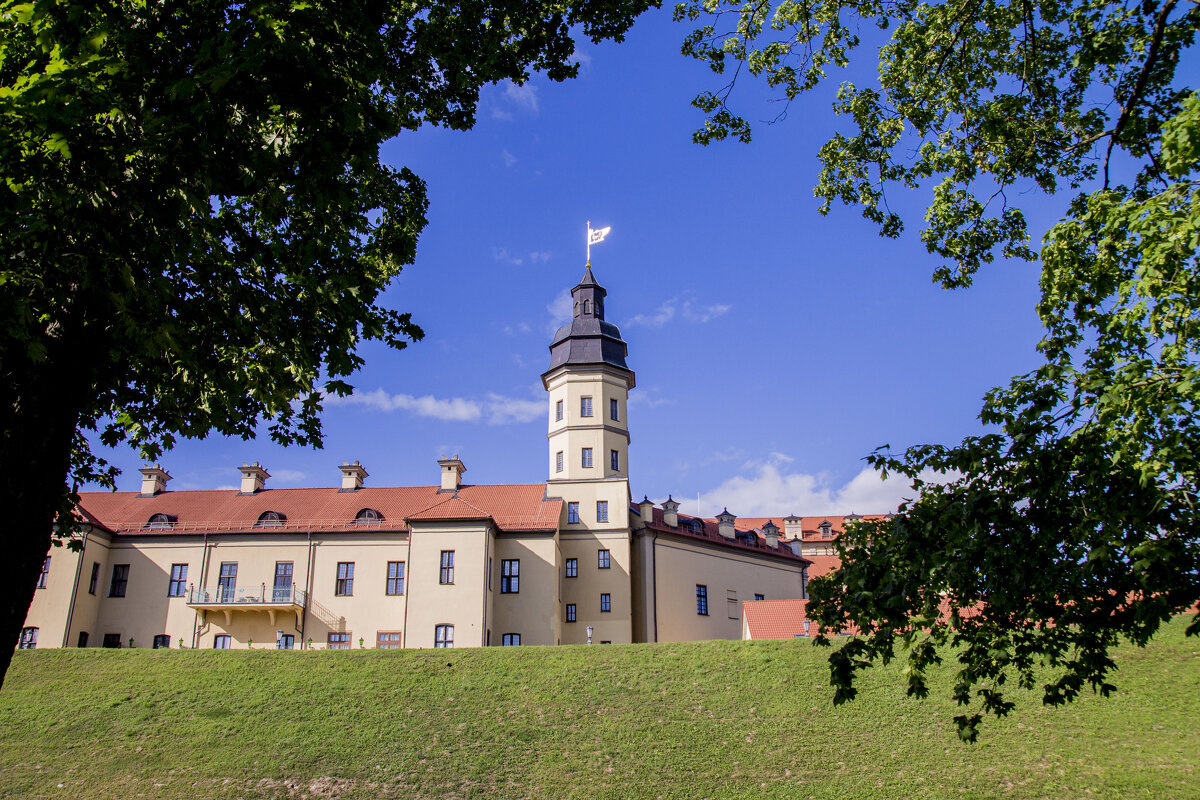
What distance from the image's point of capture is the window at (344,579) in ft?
121

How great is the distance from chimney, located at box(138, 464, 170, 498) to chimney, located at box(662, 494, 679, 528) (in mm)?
24418

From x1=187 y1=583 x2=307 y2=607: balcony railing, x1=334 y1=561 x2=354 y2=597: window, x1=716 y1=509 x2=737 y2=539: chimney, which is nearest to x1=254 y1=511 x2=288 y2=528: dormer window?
x1=187 y1=583 x2=307 y2=607: balcony railing

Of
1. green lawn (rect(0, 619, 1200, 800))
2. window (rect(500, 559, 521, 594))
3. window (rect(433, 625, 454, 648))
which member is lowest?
green lawn (rect(0, 619, 1200, 800))

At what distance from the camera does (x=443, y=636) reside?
113ft

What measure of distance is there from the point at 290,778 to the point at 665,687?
10.0 metres

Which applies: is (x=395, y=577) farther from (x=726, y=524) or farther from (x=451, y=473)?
(x=726, y=524)

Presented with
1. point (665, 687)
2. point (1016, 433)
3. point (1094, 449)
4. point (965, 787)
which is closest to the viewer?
point (1094, 449)

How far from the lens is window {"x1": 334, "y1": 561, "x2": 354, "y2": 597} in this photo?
3684cm

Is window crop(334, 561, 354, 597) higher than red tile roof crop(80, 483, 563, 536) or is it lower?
lower

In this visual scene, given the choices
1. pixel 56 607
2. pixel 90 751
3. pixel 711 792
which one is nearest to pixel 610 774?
pixel 711 792

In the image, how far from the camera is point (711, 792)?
17672mm

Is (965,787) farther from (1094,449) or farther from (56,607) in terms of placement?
(56,607)

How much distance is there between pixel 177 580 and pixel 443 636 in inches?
491

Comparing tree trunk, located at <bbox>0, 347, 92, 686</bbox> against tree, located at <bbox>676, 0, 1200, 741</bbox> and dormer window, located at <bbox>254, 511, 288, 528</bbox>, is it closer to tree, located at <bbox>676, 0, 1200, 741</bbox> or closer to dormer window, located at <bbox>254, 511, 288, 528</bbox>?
tree, located at <bbox>676, 0, 1200, 741</bbox>
